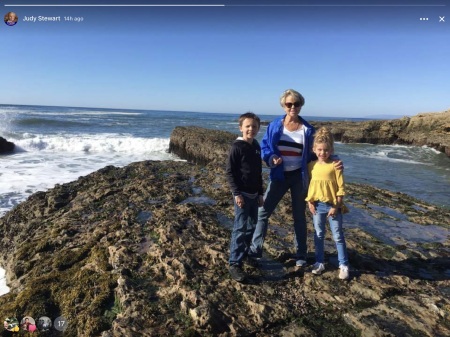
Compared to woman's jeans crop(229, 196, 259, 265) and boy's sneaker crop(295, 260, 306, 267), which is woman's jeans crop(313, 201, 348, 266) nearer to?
boy's sneaker crop(295, 260, 306, 267)

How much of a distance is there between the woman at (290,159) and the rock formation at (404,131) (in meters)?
30.6

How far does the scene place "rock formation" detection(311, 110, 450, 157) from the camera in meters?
29.6

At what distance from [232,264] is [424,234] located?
13.0 feet

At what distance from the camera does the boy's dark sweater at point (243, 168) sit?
359 centimetres

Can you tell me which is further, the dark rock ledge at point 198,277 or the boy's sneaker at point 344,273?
the boy's sneaker at point 344,273

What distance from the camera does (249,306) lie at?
125 inches

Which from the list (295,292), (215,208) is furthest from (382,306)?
(215,208)

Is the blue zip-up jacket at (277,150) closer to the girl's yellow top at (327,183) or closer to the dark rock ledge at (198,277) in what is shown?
the girl's yellow top at (327,183)

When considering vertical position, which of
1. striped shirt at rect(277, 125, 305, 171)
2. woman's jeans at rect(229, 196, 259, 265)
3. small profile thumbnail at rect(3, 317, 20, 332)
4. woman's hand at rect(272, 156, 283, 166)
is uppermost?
striped shirt at rect(277, 125, 305, 171)

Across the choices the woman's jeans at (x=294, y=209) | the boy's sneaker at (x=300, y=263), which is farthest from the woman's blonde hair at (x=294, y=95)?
the boy's sneaker at (x=300, y=263)

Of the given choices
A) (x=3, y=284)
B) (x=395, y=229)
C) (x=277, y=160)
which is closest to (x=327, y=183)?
(x=277, y=160)

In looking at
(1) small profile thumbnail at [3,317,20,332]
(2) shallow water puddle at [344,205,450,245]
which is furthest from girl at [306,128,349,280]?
(1) small profile thumbnail at [3,317,20,332]

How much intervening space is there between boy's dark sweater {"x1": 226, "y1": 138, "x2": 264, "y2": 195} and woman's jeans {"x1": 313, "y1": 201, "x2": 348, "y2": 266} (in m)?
0.85

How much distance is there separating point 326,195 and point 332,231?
46 centimetres
